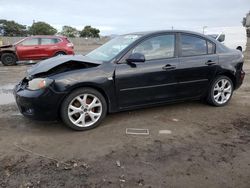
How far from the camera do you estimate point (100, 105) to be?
489 cm

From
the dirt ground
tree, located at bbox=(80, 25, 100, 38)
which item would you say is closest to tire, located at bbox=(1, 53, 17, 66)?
the dirt ground

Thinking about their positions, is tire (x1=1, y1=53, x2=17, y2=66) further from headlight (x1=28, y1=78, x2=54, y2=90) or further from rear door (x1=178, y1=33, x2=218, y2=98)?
rear door (x1=178, y1=33, x2=218, y2=98)

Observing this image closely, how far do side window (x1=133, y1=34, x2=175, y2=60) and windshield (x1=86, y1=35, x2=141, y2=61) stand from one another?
0.21 metres

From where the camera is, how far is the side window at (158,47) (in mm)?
5324

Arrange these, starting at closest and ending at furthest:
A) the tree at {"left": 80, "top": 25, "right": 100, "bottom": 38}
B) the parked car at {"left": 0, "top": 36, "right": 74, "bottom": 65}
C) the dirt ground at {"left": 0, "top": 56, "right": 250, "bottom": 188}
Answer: the dirt ground at {"left": 0, "top": 56, "right": 250, "bottom": 188} < the parked car at {"left": 0, "top": 36, "right": 74, "bottom": 65} < the tree at {"left": 80, "top": 25, "right": 100, "bottom": 38}

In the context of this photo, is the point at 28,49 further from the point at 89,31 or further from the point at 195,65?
the point at 89,31

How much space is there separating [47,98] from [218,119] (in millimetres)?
3035

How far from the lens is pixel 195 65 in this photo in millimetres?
5695

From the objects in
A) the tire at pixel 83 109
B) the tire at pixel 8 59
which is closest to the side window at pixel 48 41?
the tire at pixel 8 59

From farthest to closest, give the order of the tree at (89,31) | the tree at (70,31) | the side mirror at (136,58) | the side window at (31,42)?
the tree at (70,31) < the tree at (89,31) < the side window at (31,42) < the side mirror at (136,58)

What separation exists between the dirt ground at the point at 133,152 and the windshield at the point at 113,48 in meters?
1.13

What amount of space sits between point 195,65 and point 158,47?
0.82 meters

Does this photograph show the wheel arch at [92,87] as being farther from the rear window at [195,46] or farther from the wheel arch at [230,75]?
the wheel arch at [230,75]

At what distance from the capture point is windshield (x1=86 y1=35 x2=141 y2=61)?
5.28 meters
